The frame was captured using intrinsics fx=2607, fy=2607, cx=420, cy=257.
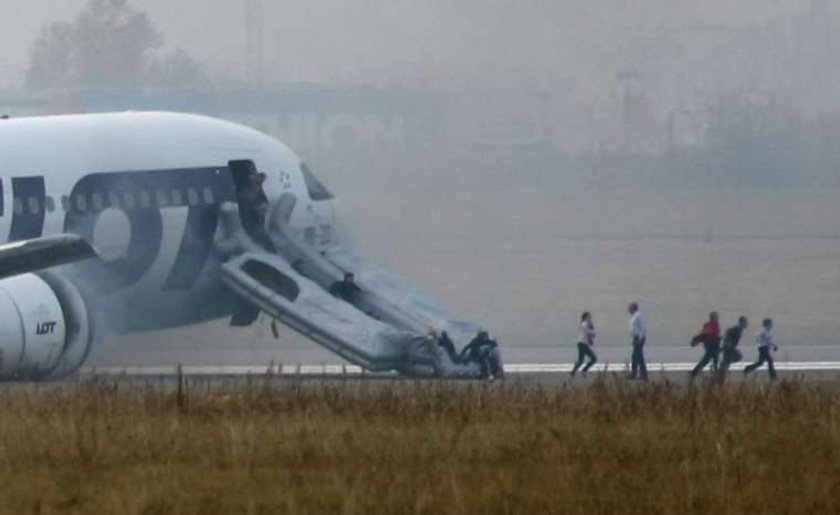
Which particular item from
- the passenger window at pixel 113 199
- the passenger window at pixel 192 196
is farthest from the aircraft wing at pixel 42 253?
the passenger window at pixel 192 196

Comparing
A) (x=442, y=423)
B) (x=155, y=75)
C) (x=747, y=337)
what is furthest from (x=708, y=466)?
(x=155, y=75)

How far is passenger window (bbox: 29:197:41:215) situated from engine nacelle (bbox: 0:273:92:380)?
1.75 metres

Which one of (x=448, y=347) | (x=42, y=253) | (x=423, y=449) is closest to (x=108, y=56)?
(x=448, y=347)

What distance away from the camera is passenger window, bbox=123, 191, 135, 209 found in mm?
44763

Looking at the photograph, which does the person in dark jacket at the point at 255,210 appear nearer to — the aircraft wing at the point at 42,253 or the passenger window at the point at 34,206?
the passenger window at the point at 34,206

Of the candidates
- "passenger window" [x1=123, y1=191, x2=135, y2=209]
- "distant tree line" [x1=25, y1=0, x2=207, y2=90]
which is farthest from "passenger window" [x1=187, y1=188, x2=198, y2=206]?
"distant tree line" [x1=25, y1=0, x2=207, y2=90]

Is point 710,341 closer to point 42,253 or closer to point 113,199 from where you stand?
point 113,199

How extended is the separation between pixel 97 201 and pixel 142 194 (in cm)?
103

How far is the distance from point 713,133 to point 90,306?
24018 millimetres

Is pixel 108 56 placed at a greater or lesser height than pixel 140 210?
greater

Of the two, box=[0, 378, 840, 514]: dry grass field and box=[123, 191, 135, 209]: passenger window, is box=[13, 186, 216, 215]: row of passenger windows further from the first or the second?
box=[0, 378, 840, 514]: dry grass field

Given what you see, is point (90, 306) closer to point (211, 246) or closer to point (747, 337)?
point (211, 246)

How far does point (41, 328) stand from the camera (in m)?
40.0

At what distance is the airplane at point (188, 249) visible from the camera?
140ft
